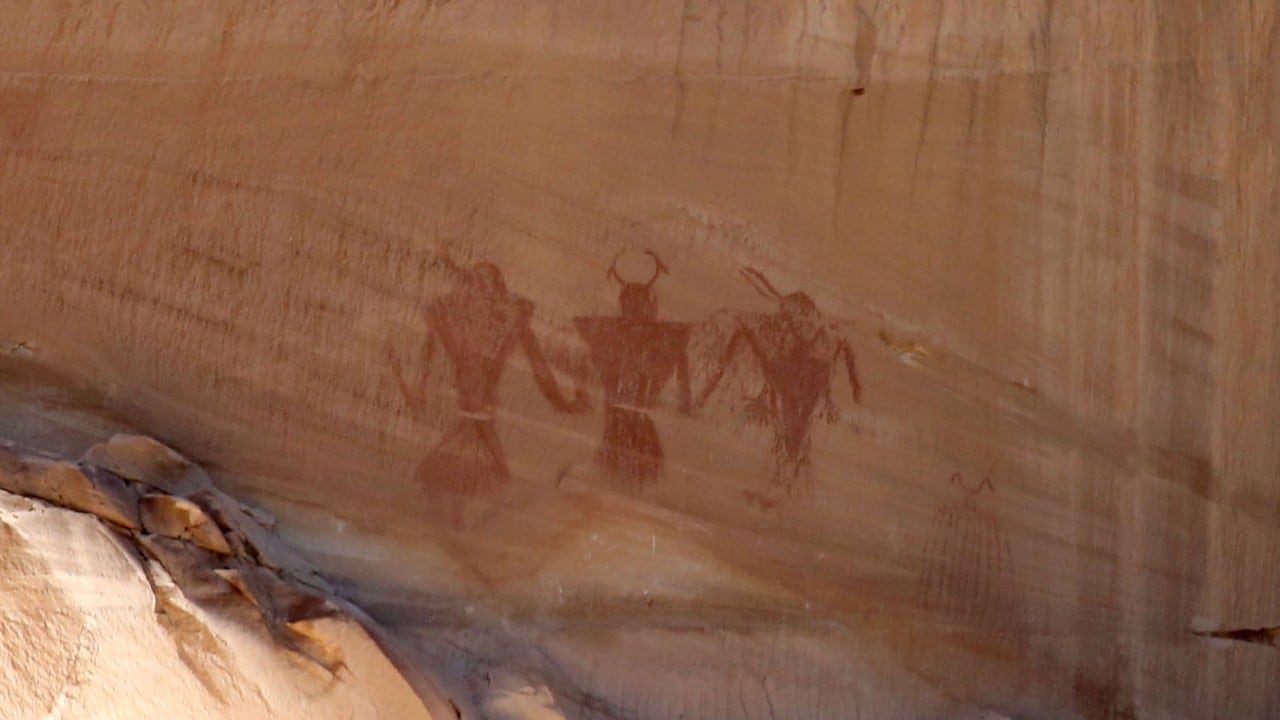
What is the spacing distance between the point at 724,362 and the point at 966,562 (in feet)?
2.47

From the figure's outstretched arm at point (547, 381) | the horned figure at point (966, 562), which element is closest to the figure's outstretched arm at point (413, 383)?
the figure's outstretched arm at point (547, 381)

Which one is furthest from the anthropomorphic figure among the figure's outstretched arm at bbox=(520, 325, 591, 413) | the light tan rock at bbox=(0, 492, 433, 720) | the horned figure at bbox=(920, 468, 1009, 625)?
the horned figure at bbox=(920, 468, 1009, 625)

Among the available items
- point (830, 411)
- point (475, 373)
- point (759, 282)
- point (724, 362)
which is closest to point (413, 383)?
point (475, 373)

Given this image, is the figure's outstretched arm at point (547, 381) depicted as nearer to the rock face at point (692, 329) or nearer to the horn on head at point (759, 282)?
the rock face at point (692, 329)

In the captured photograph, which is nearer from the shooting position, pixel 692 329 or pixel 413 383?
pixel 413 383

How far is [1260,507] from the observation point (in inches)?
151

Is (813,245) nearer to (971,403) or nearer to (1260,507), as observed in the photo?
(971,403)

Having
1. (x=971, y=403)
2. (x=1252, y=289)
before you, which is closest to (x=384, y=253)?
(x=971, y=403)

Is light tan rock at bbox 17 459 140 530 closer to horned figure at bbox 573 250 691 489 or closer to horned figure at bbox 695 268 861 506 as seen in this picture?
horned figure at bbox 573 250 691 489

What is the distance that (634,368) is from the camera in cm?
344

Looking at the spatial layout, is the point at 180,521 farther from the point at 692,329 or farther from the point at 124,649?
the point at 692,329

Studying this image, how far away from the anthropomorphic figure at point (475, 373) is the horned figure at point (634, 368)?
9cm

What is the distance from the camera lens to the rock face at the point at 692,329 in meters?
3.20

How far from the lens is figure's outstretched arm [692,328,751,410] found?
346 cm
